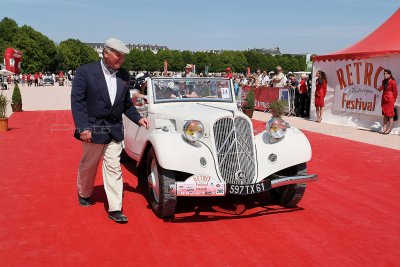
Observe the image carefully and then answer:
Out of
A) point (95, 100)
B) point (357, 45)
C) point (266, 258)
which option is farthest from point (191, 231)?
point (357, 45)

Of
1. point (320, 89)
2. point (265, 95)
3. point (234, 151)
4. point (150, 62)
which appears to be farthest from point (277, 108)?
point (150, 62)

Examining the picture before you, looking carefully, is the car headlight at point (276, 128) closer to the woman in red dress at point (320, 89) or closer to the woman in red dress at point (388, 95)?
the woman in red dress at point (388, 95)

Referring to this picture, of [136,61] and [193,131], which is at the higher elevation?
[136,61]

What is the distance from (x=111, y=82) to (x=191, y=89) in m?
1.78

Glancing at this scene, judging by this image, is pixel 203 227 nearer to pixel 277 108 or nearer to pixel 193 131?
pixel 193 131

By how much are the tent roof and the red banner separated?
2.56m

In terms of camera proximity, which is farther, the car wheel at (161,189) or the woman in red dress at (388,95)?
the woman in red dress at (388,95)

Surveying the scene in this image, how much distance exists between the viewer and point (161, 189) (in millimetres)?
4141

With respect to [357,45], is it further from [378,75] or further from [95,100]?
[95,100]

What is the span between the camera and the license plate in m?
3.98

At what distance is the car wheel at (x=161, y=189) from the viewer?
13.5ft

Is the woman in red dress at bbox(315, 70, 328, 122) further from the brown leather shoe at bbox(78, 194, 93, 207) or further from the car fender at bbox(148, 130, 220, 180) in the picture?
the brown leather shoe at bbox(78, 194, 93, 207)

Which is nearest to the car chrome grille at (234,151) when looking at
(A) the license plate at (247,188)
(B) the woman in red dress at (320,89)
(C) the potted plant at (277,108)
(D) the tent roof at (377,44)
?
(A) the license plate at (247,188)

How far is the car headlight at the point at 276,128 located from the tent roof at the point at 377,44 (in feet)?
25.9
